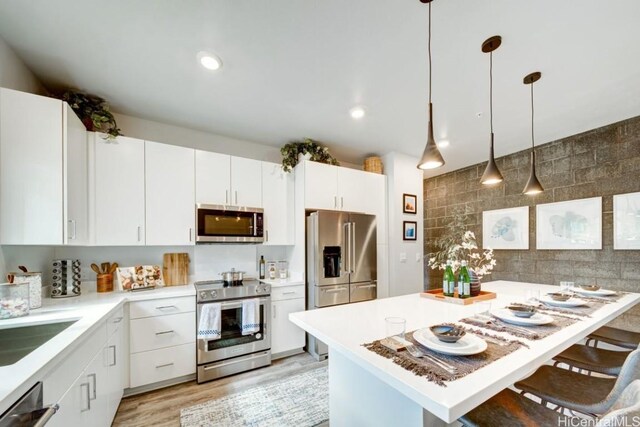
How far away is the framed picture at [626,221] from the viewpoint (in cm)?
260

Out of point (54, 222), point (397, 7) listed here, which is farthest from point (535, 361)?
point (54, 222)

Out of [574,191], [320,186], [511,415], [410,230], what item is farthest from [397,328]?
[574,191]

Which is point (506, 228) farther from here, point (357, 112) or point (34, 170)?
point (34, 170)

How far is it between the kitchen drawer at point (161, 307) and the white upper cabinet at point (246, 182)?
1101 millimetres

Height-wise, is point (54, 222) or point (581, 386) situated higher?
point (54, 222)

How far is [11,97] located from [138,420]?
237 cm

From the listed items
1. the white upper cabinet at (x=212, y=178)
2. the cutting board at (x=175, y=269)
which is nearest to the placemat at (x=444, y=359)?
the white upper cabinet at (x=212, y=178)

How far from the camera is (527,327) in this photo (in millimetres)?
1394

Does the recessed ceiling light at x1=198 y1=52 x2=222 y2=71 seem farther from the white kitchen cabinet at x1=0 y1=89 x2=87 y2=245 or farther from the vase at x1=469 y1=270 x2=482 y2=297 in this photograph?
the vase at x1=469 y1=270 x2=482 y2=297

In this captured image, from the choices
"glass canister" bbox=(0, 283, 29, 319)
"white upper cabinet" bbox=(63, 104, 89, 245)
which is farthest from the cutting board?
"glass canister" bbox=(0, 283, 29, 319)

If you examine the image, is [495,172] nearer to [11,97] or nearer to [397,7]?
[397,7]

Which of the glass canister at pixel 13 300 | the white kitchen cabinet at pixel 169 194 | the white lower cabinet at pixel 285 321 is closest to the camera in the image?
the glass canister at pixel 13 300

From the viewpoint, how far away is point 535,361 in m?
1.03

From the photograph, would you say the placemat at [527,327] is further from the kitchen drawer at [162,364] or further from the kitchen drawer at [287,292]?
the kitchen drawer at [162,364]
